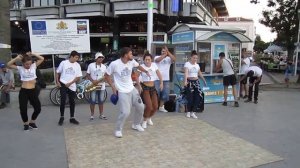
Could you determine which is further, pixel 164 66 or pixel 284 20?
pixel 284 20

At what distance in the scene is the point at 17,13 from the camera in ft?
130

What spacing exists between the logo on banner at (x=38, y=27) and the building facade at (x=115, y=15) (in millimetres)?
19804

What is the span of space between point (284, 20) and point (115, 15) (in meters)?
15.0

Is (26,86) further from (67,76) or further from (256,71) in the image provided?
(256,71)

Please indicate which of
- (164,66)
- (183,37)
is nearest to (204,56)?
(183,37)

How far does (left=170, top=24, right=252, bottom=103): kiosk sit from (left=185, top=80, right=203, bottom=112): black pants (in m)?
1.74

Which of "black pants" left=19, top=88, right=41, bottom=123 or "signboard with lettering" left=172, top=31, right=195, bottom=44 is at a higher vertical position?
"signboard with lettering" left=172, top=31, right=195, bottom=44

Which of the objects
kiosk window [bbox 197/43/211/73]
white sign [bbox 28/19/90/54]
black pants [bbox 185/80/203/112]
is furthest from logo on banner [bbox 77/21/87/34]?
black pants [bbox 185/80/203/112]

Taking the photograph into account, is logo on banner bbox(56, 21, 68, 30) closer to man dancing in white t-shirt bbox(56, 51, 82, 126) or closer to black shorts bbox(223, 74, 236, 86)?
man dancing in white t-shirt bbox(56, 51, 82, 126)

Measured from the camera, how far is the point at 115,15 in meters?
33.3

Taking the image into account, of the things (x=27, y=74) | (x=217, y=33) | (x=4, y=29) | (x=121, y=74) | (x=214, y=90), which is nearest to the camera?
(x=121, y=74)

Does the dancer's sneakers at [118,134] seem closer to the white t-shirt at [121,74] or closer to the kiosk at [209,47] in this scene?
the white t-shirt at [121,74]

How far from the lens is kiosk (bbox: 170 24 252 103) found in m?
10.9

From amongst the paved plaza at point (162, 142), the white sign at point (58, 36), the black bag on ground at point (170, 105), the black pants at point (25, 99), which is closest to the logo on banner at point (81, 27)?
the white sign at point (58, 36)
